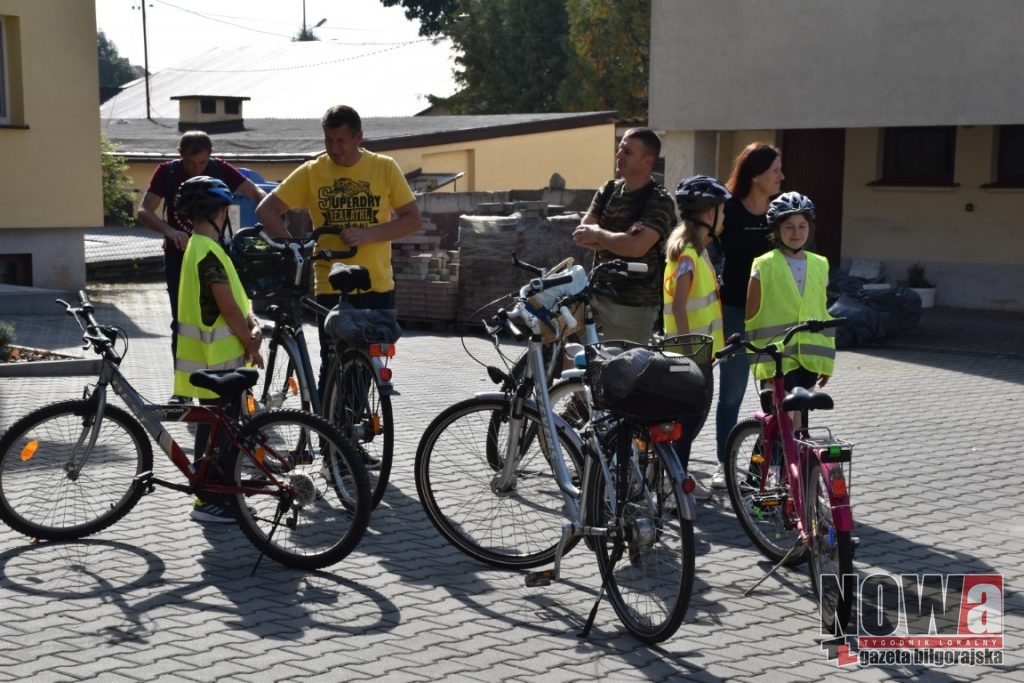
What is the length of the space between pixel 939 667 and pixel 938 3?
12.1 metres

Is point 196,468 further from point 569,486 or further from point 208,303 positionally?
point 569,486

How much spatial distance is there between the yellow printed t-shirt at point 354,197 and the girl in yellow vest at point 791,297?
2003mm

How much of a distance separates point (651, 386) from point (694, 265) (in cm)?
185

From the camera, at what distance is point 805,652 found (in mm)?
5078

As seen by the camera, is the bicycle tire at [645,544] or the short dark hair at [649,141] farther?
the short dark hair at [649,141]

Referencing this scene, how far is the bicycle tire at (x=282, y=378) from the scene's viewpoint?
7260mm

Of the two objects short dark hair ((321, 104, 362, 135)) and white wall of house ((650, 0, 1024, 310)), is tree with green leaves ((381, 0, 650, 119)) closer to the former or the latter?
white wall of house ((650, 0, 1024, 310))

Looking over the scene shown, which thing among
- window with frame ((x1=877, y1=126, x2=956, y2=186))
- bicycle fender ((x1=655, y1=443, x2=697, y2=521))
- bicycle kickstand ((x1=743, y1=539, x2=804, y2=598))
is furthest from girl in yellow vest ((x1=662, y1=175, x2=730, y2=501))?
window with frame ((x1=877, y1=126, x2=956, y2=186))

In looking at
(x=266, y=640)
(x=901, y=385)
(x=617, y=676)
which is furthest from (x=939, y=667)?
(x=901, y=385)

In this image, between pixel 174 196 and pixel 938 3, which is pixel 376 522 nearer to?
pixel 174 196

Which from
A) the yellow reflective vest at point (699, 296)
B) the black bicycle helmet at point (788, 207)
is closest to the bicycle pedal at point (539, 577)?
the yellow reflective vest at point (699, 296)

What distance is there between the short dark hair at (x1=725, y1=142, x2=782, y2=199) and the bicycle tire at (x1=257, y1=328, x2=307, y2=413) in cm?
235

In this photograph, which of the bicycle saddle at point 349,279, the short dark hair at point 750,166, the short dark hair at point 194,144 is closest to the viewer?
the bicycle saddle at point 349,279

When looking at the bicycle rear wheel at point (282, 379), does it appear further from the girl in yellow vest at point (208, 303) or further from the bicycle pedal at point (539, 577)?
the bicycle pedal at point (539, 577)
